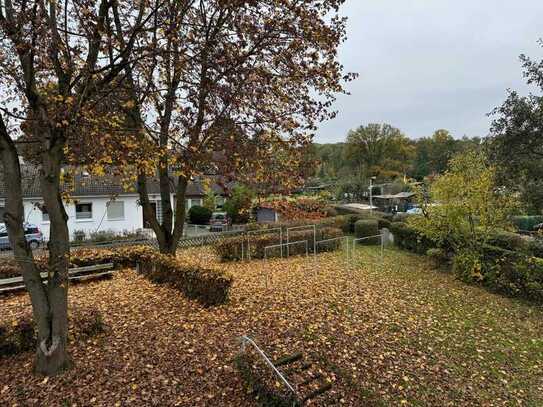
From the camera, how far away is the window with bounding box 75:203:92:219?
2062 centimetres

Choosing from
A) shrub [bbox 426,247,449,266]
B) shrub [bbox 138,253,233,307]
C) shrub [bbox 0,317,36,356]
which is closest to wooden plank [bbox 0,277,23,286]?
shrub [bbox 138,253,233,307]

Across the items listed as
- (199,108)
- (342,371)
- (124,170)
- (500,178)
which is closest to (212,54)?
(199,108)

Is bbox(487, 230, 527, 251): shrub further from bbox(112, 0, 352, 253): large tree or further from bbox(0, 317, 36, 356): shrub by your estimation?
bbox(0, 317, 36, 356): shrub

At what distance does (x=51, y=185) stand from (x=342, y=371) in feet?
15.2

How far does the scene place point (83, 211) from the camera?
20.9 meters

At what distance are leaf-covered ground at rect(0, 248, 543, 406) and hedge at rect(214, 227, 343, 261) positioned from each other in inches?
147

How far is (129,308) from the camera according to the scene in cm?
668

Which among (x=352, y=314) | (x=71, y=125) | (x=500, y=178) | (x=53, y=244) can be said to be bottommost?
(x=352, y=314)

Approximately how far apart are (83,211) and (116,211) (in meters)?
1.86

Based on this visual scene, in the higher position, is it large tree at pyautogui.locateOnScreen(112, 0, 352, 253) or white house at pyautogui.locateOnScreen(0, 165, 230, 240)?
large tree at pyautogui.locateOnScreen(112, 0, 352, 253)

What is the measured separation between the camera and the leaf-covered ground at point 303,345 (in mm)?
4203

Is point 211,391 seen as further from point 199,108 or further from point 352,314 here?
point 199,108

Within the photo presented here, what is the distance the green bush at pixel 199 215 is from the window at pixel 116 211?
18.5ft

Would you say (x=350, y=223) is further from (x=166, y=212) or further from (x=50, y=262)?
(x=50, y=262)
